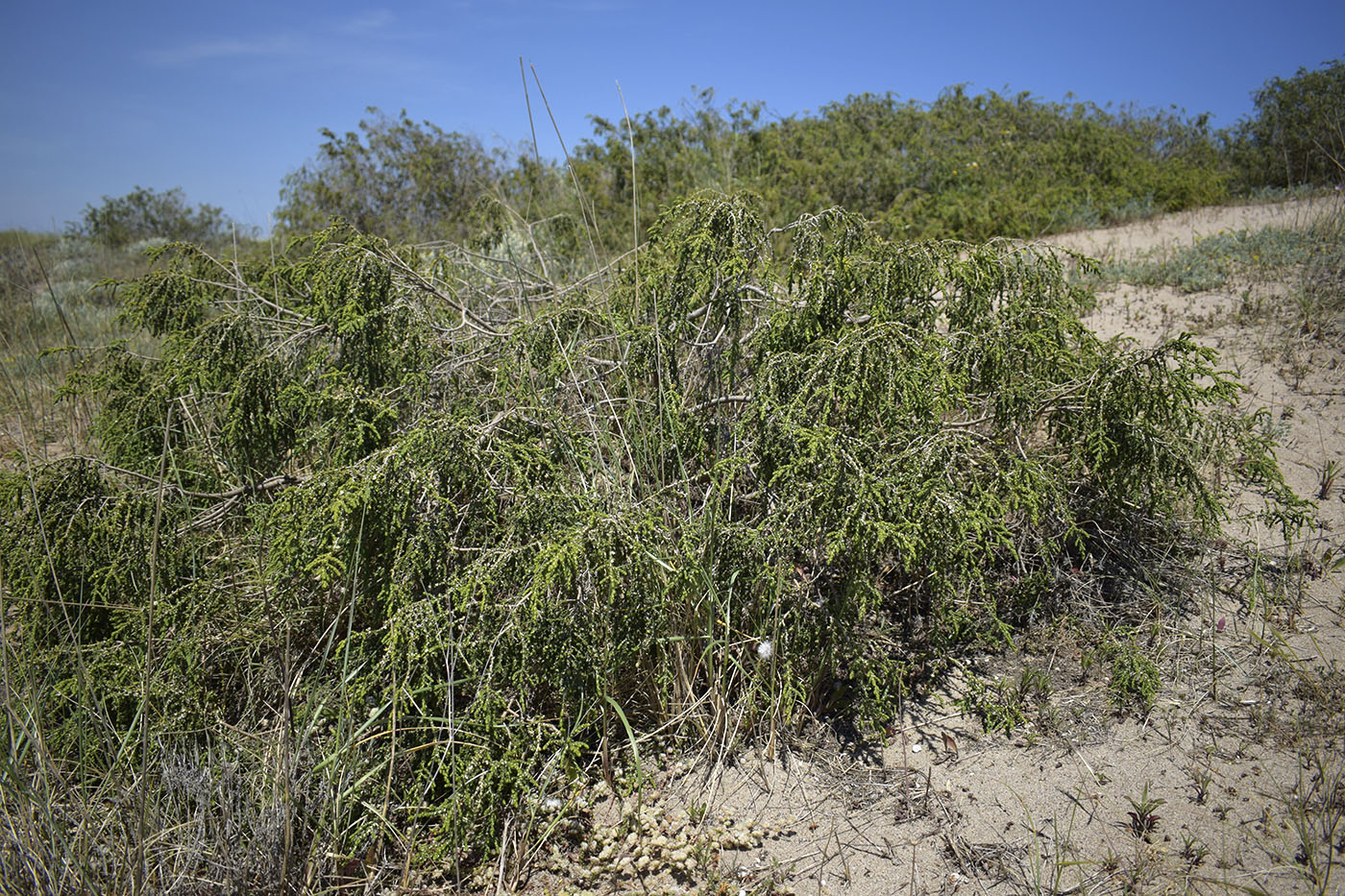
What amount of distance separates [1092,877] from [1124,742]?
57cm

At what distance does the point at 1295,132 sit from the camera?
860 centimetres

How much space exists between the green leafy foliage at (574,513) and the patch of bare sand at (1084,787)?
0.74 ft

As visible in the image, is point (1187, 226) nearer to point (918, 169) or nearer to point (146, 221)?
point (918, 169)

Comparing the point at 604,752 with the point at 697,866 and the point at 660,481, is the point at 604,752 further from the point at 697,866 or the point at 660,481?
the point at 660,481

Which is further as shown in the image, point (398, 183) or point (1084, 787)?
point (398, 183)

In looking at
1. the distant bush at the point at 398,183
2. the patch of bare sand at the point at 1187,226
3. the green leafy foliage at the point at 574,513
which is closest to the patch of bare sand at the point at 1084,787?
the green leafy foliage at the point at 574,513

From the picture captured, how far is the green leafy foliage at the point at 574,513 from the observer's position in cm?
231

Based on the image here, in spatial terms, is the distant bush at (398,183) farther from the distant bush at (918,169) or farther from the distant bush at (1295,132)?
the distant bush at (1295,132)

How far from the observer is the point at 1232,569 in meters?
3.15

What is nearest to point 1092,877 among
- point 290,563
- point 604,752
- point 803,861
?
point 803,861

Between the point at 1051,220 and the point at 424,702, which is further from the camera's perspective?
the point at 1051,220

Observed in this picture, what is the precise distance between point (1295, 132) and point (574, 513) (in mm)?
10184

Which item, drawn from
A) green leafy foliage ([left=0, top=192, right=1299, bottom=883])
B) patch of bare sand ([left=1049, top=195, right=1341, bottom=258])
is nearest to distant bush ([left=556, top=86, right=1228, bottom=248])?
patch of bare sand ([left=1049, top=195, right=1341, bottom=258])

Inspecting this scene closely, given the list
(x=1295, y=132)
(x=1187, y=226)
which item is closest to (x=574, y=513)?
(x=1187, y=226)
